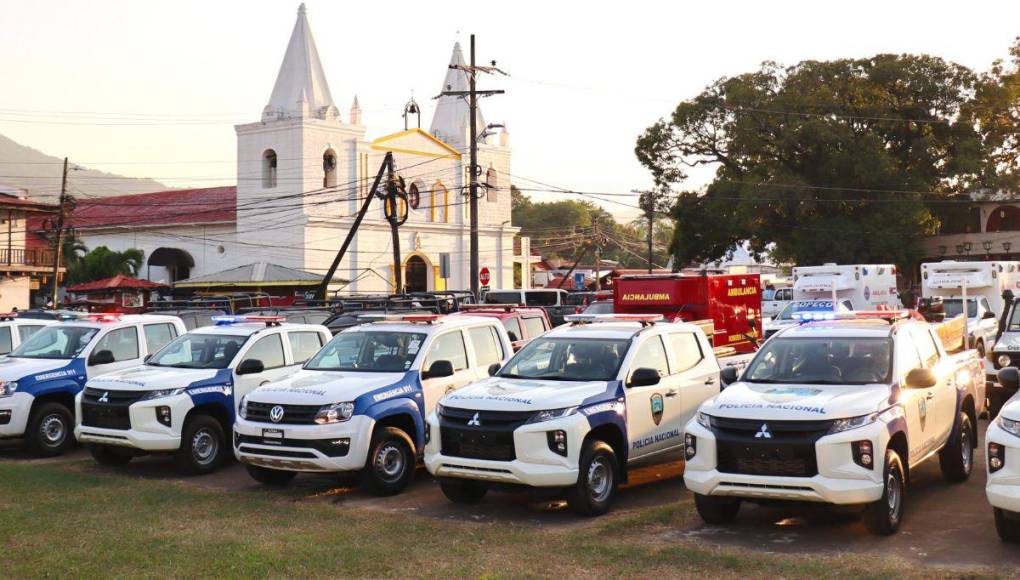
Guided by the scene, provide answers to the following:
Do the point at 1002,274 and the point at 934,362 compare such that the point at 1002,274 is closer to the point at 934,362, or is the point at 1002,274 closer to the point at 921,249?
the point at 934,362

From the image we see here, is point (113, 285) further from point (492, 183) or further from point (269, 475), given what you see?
point (269, 475)

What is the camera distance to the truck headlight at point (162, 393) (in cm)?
1246

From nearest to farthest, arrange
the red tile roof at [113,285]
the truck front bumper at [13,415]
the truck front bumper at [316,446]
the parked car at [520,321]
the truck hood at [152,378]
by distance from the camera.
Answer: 1. the truck front bumper at [316,446]
2. the truck hood at [152,378]
3. the truck front bumper at [13,415]
4. the parked car at [520,321]
5. the red tile roof at [113,285]

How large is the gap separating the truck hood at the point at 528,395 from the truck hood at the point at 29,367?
6.78 meters

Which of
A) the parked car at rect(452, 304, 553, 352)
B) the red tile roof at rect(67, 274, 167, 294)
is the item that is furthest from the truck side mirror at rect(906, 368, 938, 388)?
the red tile roof at rect(67, 274, 167, 294)

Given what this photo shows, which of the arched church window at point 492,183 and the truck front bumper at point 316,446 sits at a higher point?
the arched church window at point 492,183

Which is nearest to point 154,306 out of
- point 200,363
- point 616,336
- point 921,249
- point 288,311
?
point 288,311

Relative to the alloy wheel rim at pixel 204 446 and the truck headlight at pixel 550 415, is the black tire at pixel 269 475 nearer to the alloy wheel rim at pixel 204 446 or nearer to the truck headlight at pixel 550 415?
the alloy wheel rim at pixel 204 446

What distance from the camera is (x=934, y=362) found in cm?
1073

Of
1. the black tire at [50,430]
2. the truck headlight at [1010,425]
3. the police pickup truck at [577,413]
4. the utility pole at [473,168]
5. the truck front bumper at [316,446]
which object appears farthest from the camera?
the utility pole at [473,168]


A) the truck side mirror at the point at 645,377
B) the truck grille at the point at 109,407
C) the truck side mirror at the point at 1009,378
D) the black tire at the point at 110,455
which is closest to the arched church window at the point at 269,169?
the black tire at the point at 110,455

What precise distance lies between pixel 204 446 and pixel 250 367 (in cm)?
109

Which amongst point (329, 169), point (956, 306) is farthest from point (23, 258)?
point (956, 306)

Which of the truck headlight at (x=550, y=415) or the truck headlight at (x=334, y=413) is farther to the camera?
the truck headlight at (x=334, y=413)
